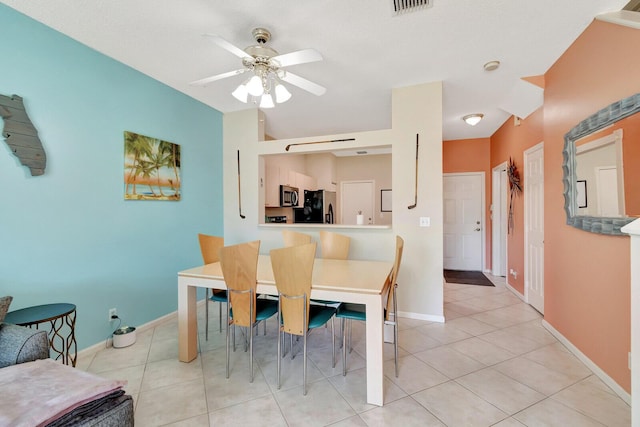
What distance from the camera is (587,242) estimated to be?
6.88 feet

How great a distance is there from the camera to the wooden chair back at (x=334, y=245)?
2.92 meters

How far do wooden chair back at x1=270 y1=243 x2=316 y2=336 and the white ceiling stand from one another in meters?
1.68

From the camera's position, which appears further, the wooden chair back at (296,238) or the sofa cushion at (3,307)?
the wooden chair back at (296,238)

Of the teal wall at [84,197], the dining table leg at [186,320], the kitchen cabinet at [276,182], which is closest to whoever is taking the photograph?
the teal wall at [84,197]

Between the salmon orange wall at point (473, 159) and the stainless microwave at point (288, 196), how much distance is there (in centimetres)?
302

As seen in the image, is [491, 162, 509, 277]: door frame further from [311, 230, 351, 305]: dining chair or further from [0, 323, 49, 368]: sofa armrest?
[0, 323, 49, 368]: sofa armrest

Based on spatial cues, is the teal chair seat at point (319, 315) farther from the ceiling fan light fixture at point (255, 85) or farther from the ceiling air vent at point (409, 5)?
the ceiling air vent at point (409, 5)

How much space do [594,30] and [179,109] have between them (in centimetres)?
385

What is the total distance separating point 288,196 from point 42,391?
13.0ft

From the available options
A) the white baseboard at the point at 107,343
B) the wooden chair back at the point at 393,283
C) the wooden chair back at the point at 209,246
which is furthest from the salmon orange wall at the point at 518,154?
the white baseboard at the point at 107,343

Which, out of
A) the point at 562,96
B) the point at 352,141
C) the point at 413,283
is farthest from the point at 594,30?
the point at 413,283

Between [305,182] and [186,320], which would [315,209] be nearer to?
[305,182]

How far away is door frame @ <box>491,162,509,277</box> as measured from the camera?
4.77 m

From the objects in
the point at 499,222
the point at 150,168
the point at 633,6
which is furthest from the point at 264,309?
the point at 499,222
